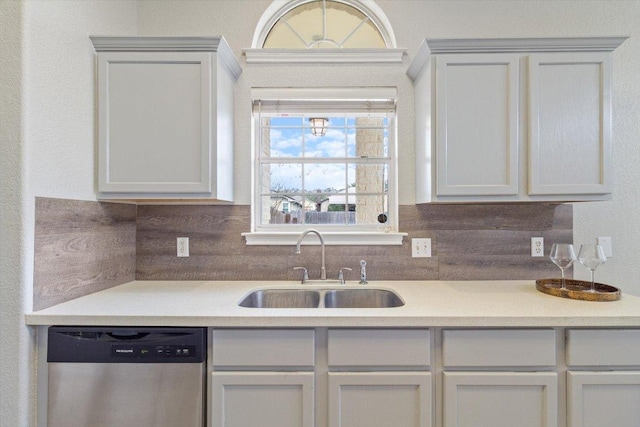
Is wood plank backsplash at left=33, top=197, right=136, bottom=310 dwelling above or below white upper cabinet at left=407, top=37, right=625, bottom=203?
below

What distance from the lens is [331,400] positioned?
1359mm

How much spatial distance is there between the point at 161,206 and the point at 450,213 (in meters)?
1.73

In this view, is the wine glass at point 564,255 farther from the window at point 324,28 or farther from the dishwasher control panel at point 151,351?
the dishwasher control panel at point 151,351

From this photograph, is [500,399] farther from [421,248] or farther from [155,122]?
[155,122]

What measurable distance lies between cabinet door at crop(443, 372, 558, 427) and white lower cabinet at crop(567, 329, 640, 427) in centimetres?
10

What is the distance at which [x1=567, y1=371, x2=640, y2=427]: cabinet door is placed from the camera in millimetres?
1356

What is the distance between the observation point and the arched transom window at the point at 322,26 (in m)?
2.20

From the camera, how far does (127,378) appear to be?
4.42ft

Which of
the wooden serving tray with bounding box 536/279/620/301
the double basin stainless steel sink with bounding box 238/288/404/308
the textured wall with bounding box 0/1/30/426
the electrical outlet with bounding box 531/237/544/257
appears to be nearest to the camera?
the textured wall with bounding box 0/1/30/426

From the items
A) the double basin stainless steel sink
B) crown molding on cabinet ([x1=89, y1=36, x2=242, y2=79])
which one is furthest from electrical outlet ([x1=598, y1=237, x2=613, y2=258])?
crown molding on cabinet ([x1=89, y1=36, x2=242, y2=79])

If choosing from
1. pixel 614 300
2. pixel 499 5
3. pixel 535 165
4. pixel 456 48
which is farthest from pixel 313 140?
pixel 614 300

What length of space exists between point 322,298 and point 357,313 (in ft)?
1.84

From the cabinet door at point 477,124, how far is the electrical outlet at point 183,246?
4.81ft

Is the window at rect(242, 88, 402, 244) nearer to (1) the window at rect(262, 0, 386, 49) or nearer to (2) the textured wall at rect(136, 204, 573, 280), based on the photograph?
(2) the textured wall at rect(136, 204, 573, 280)
